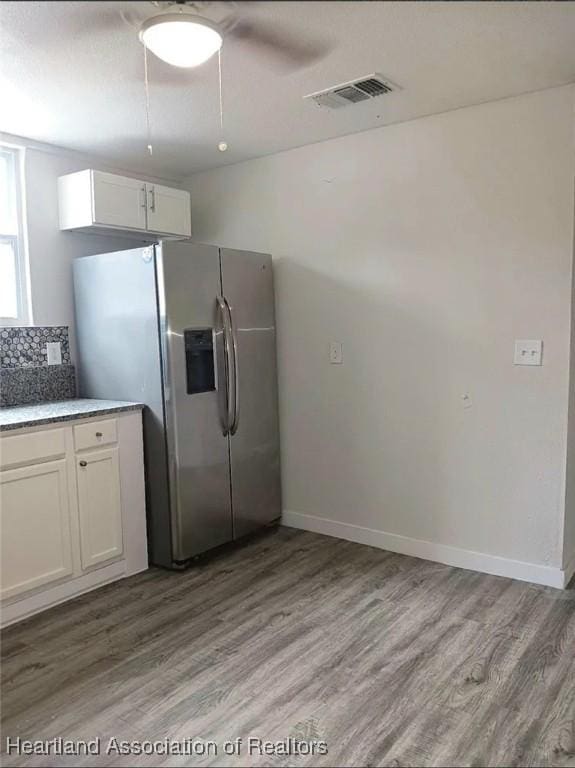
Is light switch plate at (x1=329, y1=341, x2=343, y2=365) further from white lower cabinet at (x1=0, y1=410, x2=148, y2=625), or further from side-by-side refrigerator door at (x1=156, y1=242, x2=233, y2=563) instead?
white lower cabinet at (x1=0, y1=410, x2=148, y2=625)

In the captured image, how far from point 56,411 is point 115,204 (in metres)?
1.23

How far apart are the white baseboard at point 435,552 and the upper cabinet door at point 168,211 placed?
1.92 metres

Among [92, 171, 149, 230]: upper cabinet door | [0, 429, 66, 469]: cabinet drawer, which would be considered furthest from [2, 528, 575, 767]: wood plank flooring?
[92, 171, 149, 230]: upper cabinet door

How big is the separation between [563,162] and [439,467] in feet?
5.18

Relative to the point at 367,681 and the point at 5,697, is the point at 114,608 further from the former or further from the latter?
the point at 367,681

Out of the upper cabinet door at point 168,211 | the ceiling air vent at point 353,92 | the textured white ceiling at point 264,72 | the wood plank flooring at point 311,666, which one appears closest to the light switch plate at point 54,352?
the upper cabinet door at point 168,211

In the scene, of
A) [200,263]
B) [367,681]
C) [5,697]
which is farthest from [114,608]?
[200,263]

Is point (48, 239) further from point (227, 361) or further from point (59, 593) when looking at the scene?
point (59, 593)

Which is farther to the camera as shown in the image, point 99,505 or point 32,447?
point 99,505

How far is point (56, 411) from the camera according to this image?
2.88 m

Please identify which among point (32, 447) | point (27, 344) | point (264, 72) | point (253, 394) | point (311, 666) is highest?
point (264, 72)

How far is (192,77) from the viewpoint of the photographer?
7.98ft

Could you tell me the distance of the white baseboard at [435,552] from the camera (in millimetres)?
2891

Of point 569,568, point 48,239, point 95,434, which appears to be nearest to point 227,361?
point 95,434
